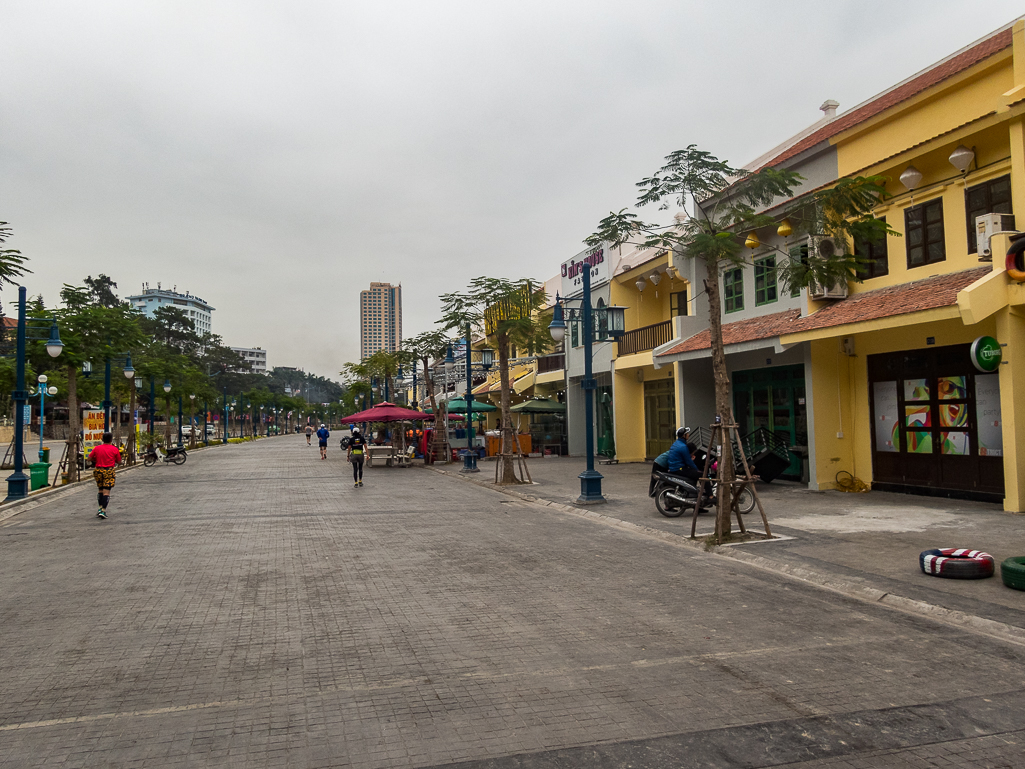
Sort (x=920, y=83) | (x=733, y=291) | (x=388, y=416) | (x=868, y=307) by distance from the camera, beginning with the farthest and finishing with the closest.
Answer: (x=388, y=416)
(x=733, y=291)
(x=920, y=83)
(x=868, y=307)

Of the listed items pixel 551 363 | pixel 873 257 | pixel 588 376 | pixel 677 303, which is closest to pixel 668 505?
pixel 588 376

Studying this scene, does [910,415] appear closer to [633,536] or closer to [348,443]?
[633,536]

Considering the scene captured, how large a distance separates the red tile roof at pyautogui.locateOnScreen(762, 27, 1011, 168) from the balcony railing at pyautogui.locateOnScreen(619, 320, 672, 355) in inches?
254

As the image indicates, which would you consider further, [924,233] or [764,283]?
[764,283]

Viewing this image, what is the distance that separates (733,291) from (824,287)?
5.14 metres

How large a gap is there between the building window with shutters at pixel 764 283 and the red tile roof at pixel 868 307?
664 millimetres

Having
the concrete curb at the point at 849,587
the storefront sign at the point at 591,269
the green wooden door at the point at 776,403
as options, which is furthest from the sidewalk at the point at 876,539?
the storefront sign at the point at 591,269

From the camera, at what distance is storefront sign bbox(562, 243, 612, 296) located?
2764 cm

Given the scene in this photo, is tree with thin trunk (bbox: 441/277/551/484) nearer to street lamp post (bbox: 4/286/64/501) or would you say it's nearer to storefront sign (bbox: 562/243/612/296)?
storefront sign (bbox: 562/243/612/296)

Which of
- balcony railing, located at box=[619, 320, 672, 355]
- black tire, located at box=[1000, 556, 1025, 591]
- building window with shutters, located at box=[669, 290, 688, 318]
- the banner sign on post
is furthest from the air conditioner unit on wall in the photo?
the banner sign on post

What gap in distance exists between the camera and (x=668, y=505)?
13.2 m

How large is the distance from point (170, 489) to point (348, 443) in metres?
17.8

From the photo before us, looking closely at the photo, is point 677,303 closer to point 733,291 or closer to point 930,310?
point 733,291

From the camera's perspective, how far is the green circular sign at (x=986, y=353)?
1200 cm
